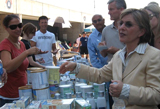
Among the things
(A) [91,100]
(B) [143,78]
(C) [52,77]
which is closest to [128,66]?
(B) [143,78]

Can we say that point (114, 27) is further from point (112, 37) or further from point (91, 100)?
point (91, 100)

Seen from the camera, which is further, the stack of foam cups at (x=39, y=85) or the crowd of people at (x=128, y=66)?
the stack of foam cups at (x=39, y=85)

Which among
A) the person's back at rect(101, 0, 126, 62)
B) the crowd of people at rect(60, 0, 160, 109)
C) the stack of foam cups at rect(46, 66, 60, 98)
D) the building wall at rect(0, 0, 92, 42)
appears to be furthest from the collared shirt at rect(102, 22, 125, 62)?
the building wall at rect(0, 0, 92, 42)

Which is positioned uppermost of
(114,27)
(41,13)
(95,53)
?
(41,13)

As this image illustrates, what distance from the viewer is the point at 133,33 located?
1637 mm

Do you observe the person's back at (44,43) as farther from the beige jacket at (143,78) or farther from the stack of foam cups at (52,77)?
the beige jacket at (143,78)

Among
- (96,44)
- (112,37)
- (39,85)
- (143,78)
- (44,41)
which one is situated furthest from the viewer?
(44,41)

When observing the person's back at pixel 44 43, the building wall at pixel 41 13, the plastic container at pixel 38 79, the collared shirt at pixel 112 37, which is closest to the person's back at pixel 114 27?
the collared shirt at pixel 112 37

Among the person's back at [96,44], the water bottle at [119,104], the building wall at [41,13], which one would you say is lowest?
the water bottle at [119,104]

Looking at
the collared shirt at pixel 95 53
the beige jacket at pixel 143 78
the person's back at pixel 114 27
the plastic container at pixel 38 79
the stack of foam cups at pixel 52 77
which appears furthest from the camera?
the collared shirt at pixel 95 53

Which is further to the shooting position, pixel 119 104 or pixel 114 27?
pixel 114 27

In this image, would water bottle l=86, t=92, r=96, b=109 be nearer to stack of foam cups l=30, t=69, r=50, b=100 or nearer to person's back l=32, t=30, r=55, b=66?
stack of foam cups l=30, t=69, r=50, b=100

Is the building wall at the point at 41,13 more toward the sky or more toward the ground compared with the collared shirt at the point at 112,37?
more toward the sky

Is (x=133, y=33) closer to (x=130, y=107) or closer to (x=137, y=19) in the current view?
(x=137, y=19)
